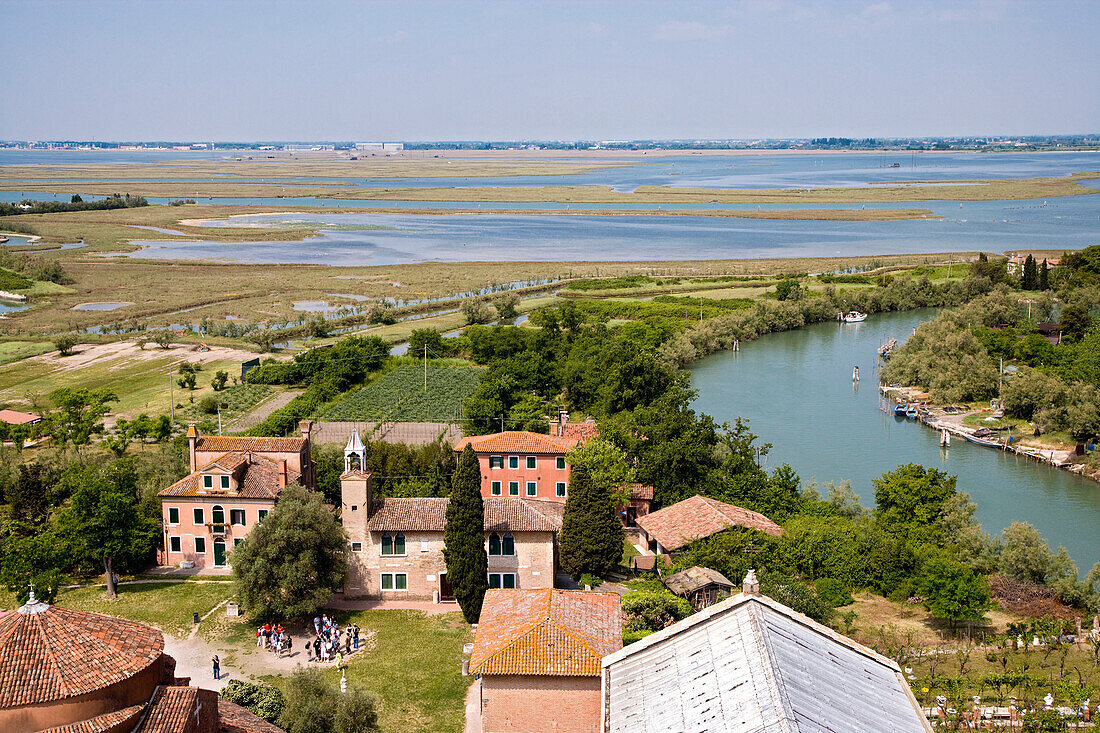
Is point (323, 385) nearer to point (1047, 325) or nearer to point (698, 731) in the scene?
point (698, 731)

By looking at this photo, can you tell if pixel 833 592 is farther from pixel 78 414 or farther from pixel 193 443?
pixel 78 414

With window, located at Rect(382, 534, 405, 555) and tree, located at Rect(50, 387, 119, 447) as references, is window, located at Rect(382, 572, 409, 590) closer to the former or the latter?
window, located at Rect(382, 534, 405, 555)

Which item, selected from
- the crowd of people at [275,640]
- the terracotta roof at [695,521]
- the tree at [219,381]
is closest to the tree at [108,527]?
the crowd of people at [275,640]

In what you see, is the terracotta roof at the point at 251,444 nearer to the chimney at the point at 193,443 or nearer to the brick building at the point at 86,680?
the chimney at the point at 193,443

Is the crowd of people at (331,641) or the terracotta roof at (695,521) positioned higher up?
the terracotta roof at (695,521)

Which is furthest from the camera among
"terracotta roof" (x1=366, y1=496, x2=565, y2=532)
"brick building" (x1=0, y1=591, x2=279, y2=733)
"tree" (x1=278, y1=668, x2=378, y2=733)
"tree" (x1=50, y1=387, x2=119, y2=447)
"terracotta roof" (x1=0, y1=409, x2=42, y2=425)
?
"terracotta roof" (x1=0, y1=409, x2=42, y2=425)

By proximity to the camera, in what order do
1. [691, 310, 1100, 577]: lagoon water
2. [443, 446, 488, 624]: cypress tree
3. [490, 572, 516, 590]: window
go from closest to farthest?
[443, 446, 488, 624]: cypress tree < [490, 572, 516, 590]: window < [691, 310, 1100, 577]: lagoon water

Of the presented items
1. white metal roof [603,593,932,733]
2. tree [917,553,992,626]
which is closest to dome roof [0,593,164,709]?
white metal roof [603,593,932,733]
